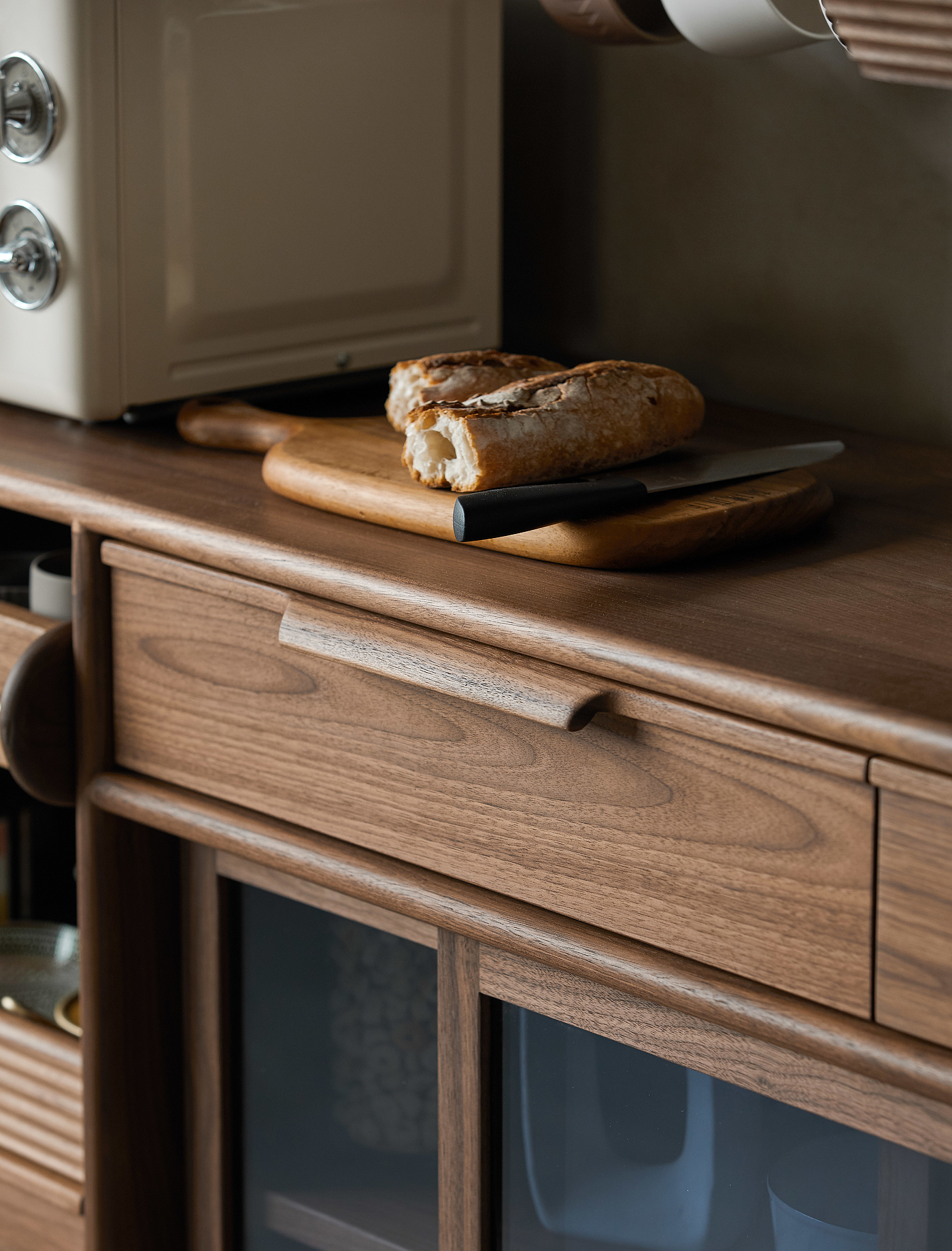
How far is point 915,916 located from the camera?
66 cm

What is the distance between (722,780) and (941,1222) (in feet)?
0.84

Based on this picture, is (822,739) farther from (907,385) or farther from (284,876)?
(907,385)

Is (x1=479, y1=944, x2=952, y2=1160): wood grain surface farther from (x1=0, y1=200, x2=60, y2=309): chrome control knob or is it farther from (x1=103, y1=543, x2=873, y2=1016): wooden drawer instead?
(x1=0, y1=200, x2=60, y2=309): chrome control knob

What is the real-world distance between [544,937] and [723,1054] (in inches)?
4.3

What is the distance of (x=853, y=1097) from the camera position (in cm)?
72

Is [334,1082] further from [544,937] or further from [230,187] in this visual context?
[230,187]

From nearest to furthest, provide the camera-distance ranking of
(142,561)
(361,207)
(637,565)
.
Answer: (637,565) < (142,561) < (361,207)

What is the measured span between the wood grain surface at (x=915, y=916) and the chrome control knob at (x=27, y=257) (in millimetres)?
701

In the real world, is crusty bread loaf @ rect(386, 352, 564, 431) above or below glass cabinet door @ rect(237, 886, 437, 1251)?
above

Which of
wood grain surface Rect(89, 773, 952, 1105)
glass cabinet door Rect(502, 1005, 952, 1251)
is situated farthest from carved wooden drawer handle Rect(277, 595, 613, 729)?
glass cabinet door Rect(502, 1005, 952, 1251)

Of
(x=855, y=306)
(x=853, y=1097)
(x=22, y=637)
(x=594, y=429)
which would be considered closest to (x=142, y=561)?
(x=22, y=637)

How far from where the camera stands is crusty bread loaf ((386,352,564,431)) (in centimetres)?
96

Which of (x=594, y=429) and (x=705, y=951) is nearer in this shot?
(x=705, y=951)

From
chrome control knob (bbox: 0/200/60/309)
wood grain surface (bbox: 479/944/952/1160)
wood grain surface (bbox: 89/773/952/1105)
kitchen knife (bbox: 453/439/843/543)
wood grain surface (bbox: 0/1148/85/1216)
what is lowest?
wood grain surface (bbox: 0/1148/85/1216)
